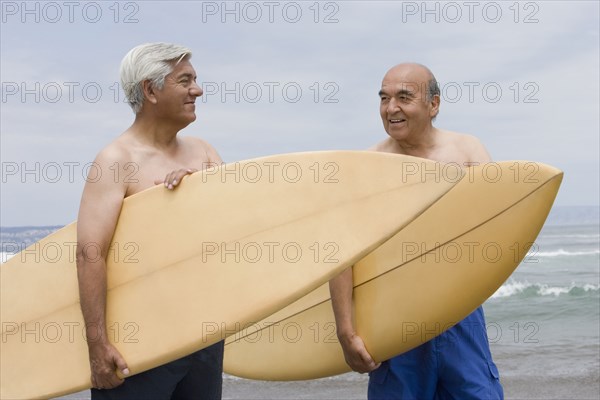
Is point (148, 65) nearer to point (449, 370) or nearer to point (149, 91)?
point (149, 91)

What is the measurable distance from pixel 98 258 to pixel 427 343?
126cm

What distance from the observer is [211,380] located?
8.20 ft

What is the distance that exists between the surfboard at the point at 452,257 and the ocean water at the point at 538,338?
62.2 inches

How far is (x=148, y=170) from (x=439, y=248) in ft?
3.94

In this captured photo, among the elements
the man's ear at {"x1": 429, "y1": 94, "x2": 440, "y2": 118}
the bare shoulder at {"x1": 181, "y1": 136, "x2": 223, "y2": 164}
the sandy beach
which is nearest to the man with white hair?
the bare shoulder at {"x1": 181, "y1": 136, "x2": 223, "y2": 164}

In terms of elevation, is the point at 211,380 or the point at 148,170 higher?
the point at 148,170

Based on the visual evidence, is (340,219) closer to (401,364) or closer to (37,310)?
(401,364)

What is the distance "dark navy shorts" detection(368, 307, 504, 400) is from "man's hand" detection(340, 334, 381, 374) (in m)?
0.08

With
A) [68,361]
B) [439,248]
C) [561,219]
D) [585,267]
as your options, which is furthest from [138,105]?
[561,219]

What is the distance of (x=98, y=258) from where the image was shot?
235 centimetres

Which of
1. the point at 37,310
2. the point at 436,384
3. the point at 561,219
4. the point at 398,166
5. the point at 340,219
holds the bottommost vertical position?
the point at 561,219

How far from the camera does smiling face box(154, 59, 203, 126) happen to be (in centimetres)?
238

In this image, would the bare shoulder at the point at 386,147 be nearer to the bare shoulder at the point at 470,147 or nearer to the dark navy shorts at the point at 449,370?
the bare shoulder at the point at 470,147

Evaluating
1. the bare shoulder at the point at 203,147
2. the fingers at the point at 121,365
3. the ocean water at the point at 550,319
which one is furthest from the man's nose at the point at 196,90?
the ocean water at the point at 550,319
